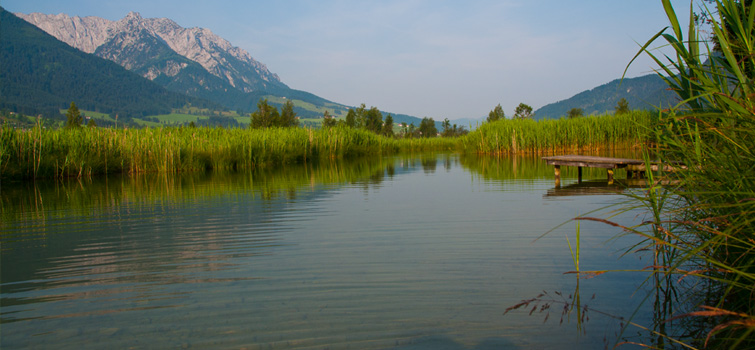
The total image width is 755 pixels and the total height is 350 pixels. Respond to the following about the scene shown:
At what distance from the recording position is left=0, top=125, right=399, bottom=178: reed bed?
39.9 ft

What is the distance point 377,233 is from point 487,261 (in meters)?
1.63

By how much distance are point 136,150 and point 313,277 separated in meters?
13.5

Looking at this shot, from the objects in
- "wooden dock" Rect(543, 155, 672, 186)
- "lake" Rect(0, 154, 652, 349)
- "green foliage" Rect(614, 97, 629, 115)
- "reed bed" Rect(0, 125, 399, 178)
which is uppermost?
"green foliage" Rect(614, 97, 629, 115)

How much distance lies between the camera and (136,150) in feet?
48.6

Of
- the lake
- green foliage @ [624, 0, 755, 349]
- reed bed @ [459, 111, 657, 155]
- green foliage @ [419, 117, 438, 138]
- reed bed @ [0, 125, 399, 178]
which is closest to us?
green foliage @ [624, 0, 755, 349]

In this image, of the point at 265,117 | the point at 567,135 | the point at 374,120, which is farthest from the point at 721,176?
the point at 374,120

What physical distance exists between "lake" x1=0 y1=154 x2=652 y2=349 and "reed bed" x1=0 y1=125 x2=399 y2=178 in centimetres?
632

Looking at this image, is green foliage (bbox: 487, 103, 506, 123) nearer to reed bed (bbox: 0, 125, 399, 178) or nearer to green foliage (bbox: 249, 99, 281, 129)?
green foliage (bbox: 249, 99, 281, 129)

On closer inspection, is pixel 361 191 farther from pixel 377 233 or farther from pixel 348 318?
pixel 348 318

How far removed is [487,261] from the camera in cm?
397

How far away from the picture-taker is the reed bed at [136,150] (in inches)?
478

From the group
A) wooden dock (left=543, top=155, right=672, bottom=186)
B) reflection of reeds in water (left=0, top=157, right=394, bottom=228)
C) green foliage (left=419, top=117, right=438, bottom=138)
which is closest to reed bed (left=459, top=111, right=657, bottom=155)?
wooden dock (left=543, top=155, right=672, bottom=186)

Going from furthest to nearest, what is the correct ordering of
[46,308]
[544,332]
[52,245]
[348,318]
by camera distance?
[52,245] < [46,308] < [348,318] < [544,332]

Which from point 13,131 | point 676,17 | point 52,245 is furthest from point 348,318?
point 13,131
